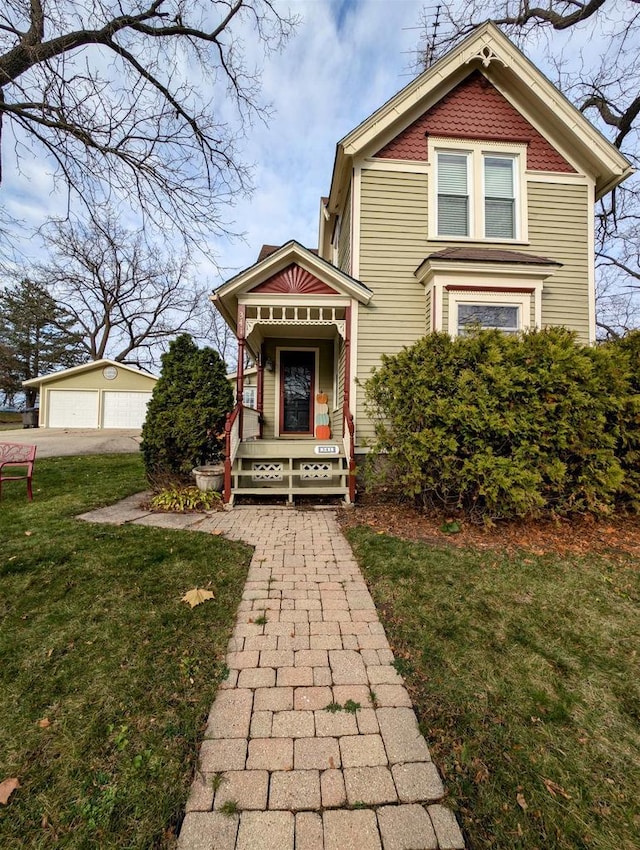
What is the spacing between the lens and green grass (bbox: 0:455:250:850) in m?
1.48

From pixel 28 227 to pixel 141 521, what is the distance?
5508 mm

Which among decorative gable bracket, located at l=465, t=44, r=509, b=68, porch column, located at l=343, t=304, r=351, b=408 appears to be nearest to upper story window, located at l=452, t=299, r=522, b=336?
porch column, located at l=343, t=304, r=351, b=408

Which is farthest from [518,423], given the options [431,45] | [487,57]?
[431,45]

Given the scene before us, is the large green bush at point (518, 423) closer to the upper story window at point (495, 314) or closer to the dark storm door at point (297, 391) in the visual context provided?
the upper story window at point (495, 314)

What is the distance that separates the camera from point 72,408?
20250 millimetres

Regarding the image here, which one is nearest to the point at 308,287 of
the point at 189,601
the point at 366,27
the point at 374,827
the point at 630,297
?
the point at 189,601

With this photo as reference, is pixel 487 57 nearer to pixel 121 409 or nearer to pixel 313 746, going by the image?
pixel 313 746

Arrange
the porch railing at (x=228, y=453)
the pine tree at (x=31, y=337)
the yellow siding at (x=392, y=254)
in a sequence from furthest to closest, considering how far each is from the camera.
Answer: the pine tree at (x=31, y=337) < the yellow siding at (x=392, y=254) < the porch railing at (x=228, y=453)

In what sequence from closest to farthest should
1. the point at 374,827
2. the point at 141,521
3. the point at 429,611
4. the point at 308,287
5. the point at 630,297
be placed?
the point at 374,827 < the point at 429,611 < the point at 141,521 < the point at 308,287 < the point at 630,297

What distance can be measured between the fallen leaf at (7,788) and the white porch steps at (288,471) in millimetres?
4526

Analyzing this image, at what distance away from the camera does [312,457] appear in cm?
657

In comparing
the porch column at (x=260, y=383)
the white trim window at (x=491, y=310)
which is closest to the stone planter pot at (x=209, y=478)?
the porch column at (x=260, y=383)

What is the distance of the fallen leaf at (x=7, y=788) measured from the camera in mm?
1517

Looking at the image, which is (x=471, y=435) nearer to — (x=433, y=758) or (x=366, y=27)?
(x=433, y=758)
